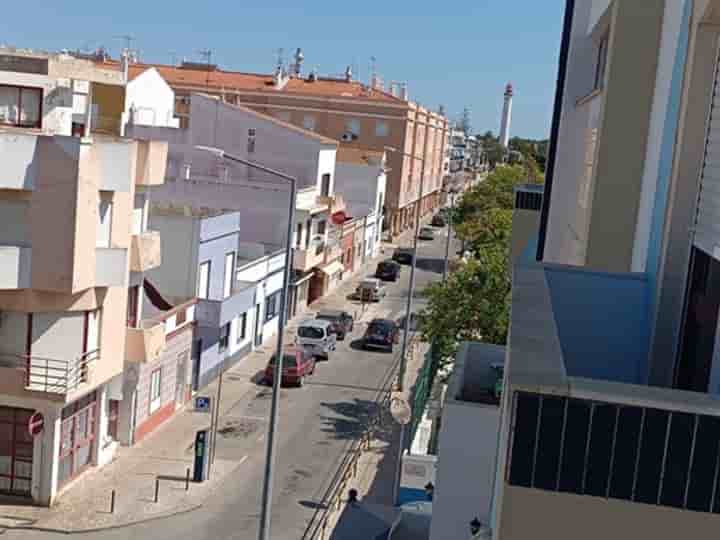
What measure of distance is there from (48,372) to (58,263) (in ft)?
7.37

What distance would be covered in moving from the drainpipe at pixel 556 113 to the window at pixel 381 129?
49.8m

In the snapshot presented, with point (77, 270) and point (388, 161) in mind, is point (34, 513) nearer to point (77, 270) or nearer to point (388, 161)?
point (77, 270)

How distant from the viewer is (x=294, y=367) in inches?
1197

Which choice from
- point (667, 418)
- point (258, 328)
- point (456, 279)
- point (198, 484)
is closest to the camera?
point (667, 418)

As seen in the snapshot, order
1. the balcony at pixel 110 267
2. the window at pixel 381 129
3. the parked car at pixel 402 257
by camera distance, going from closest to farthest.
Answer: the balcony at pixel 110 267, the parked car at pixel 402 257, the window at pixel 381 129

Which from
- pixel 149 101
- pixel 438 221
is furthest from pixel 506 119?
pixel 149 101

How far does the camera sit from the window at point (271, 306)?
3641 cm

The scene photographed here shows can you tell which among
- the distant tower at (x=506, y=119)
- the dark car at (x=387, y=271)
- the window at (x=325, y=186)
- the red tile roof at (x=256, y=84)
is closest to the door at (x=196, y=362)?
the window at (x=325, y=186)

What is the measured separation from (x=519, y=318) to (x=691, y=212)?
7.15 feet

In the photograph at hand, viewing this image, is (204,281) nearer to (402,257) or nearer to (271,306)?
(271,306)

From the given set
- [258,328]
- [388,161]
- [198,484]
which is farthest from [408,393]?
[388,161]

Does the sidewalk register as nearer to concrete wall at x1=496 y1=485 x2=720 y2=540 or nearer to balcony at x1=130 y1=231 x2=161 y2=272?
balcony at x1=130 y1=231 x2=161 y2=272

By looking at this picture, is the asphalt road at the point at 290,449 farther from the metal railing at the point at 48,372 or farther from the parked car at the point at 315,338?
the metal railing at the point at 48,372

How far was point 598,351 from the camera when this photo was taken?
8.09m
